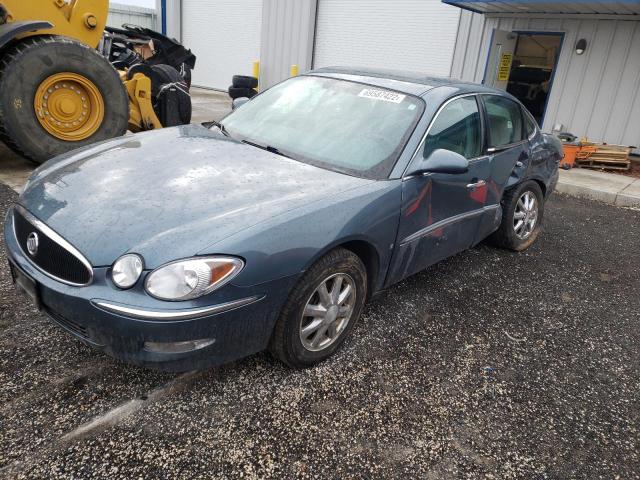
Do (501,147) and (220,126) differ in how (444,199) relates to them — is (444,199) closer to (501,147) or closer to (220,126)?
(501,147)

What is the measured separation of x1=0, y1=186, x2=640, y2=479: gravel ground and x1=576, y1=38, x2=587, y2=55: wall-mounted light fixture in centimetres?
766

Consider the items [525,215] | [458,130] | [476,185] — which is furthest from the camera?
[525,215]

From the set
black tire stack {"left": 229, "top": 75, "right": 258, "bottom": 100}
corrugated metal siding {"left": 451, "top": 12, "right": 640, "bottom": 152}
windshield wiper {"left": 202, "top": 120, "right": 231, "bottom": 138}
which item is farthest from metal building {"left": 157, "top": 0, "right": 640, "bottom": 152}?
windshield wiper {"left": 202, "top": 120, "right": 231, "bottom": 138}

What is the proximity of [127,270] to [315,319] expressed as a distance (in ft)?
3.26

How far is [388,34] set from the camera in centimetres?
1230

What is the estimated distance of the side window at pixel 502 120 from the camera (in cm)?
375

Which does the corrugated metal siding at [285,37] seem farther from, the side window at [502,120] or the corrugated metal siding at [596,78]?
the side window at [502,120]

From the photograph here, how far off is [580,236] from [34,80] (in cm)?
617

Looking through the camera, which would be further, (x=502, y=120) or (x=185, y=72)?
(x=185, y=72)

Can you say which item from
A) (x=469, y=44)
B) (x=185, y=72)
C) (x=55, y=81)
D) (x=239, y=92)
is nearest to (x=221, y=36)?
(x=239, y=92)

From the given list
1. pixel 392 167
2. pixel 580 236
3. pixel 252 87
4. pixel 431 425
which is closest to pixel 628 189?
pixel 580 236

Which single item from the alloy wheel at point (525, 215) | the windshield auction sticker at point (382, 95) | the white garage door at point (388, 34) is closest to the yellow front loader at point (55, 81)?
the windshield auction sticker at point (382, 95)

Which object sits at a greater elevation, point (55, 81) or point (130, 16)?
point (130, 16)

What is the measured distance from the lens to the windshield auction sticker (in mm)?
3176
